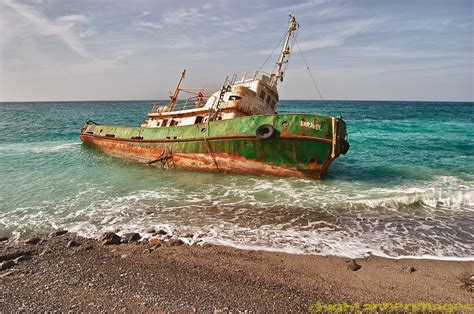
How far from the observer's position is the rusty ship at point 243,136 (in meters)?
11.6

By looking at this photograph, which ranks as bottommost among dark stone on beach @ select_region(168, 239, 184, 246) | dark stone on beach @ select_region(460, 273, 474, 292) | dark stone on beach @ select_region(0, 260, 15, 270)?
dark stone on beach @ select_region(460, 273, 474, 292)

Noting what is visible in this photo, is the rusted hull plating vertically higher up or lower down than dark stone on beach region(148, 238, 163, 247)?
higher up

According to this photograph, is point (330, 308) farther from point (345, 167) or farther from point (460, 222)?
point (345, 167)

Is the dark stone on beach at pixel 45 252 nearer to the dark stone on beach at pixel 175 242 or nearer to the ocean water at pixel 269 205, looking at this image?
the ocean water at pixel 269 205

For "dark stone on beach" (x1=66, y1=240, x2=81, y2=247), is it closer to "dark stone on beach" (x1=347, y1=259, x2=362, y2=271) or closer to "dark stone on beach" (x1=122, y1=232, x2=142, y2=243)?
"dark stone on beach" (x1=122, y1=232, x2=142, y2=243)

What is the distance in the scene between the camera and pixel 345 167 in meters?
15.2

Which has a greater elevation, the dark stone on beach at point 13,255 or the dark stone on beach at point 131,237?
the dark stone on beach at point 13,255

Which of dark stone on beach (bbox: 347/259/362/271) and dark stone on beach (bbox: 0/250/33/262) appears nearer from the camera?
dark stone on beach (bbox: 347/259/362/271)

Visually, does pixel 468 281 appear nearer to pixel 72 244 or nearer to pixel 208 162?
pixel 72 244

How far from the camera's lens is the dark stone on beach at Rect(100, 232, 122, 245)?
277 inches

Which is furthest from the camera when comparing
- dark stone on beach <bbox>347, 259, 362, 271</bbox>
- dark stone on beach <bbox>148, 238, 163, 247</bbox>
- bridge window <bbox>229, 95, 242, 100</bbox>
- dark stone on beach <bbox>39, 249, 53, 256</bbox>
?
bridge window <bbox>229, 95, 242, 100</bbox>

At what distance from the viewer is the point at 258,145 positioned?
482 inches

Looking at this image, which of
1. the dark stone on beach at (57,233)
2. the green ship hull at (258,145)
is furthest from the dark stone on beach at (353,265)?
the dark stone on beach at (57,233)

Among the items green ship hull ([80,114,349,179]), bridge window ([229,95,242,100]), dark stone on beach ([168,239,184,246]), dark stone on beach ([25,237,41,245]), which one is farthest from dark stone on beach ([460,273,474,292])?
bridge window ([229,95,242,100])
